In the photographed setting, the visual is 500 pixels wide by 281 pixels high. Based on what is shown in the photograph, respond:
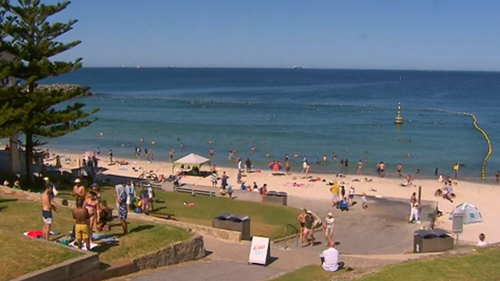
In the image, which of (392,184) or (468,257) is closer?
(468,257)

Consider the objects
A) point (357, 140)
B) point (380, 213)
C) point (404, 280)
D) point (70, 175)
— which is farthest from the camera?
point (357, 140)

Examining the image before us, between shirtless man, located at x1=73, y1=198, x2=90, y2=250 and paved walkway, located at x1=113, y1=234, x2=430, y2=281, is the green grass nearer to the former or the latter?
paved walkway, located at x1=113, y1=234, x2=430, y2=281

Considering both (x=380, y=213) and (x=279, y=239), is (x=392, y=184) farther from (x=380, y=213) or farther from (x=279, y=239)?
(x=279, y=239)

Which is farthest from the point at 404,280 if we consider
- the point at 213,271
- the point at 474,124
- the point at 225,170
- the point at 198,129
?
the point at 474,124

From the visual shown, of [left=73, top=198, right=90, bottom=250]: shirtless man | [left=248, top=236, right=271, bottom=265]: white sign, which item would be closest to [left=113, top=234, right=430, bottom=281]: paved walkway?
[left=248, top=236, right=271, bottom=265]: white sign

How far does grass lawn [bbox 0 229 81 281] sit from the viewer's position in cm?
893

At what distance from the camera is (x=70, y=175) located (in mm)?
26562

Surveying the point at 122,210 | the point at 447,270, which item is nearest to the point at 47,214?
the point at 122,210

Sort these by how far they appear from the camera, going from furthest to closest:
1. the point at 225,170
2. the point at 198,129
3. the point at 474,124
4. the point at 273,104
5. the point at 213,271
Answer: the point at 273,104, the point at 474,124, the point at 198,129, the point at 225,170, the point at 213,271

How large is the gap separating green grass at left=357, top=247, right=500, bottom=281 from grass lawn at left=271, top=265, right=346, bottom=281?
1.54 m

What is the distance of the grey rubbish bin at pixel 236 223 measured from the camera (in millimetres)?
15828

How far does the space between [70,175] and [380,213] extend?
1380 centimetres

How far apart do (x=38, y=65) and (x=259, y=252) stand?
14.1m

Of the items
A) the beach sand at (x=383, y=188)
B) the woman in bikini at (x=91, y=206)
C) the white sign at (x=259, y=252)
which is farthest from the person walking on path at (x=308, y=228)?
the woman in bikini at (x=91, y=206)
